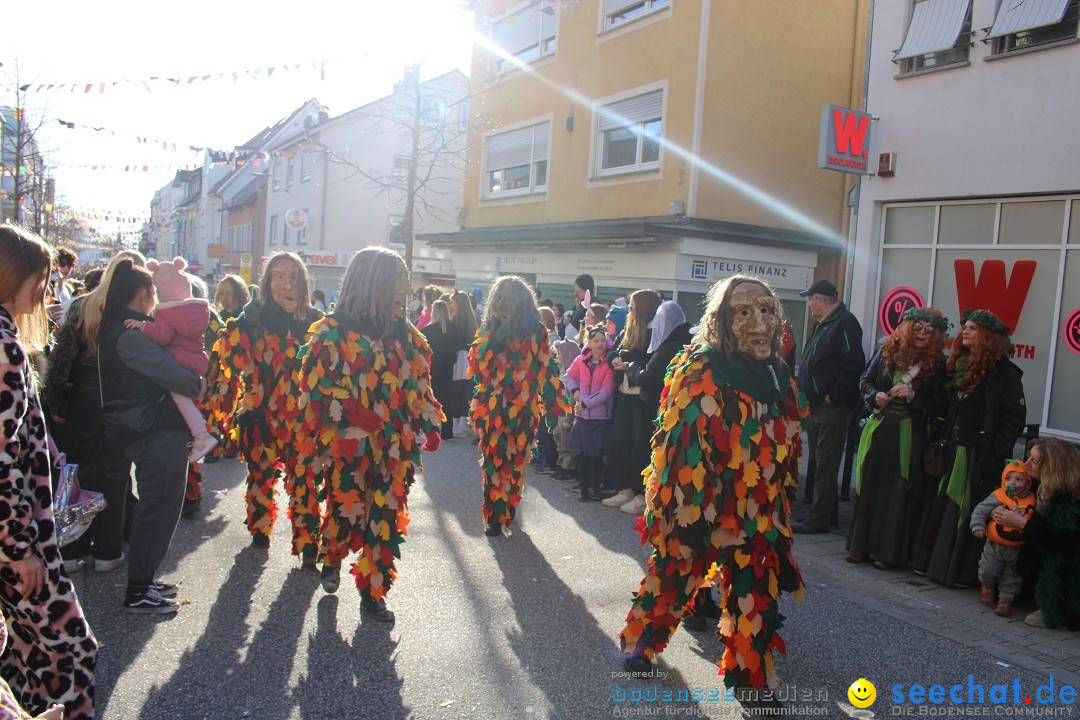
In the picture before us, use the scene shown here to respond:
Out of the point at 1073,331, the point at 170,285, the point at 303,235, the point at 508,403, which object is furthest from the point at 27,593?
the point at 303,235

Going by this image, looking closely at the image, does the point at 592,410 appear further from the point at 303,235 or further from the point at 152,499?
the point at 303,235

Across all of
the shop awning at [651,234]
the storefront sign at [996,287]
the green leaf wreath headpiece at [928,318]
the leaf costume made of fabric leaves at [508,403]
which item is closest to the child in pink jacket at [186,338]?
the leaf costume made of fabric leaves at [508,403]

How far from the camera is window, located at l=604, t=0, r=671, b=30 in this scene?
16266 mm

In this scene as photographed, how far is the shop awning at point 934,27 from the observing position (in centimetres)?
1006

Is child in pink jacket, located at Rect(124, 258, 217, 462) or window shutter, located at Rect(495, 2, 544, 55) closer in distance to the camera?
child in pink jacket, located at Rect(124, 258, 217, 462)

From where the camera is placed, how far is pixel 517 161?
20375 millimetres

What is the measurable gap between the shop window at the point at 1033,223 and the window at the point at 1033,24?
180 cm

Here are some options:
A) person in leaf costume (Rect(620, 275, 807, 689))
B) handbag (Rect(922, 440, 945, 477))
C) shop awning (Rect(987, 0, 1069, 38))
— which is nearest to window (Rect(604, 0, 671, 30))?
shop awning (Rect(987, 0, 1069, 38))

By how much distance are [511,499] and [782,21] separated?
13166 mm

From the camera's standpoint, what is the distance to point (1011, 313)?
9992mm

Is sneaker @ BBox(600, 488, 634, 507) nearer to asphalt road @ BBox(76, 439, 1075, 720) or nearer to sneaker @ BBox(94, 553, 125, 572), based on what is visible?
asphalt road @ BBox(76, 439, 1075, 720)

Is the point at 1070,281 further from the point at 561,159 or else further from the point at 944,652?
the point at 561,159

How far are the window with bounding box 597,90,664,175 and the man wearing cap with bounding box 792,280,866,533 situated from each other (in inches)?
376

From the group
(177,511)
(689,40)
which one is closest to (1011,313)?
(689,40)
